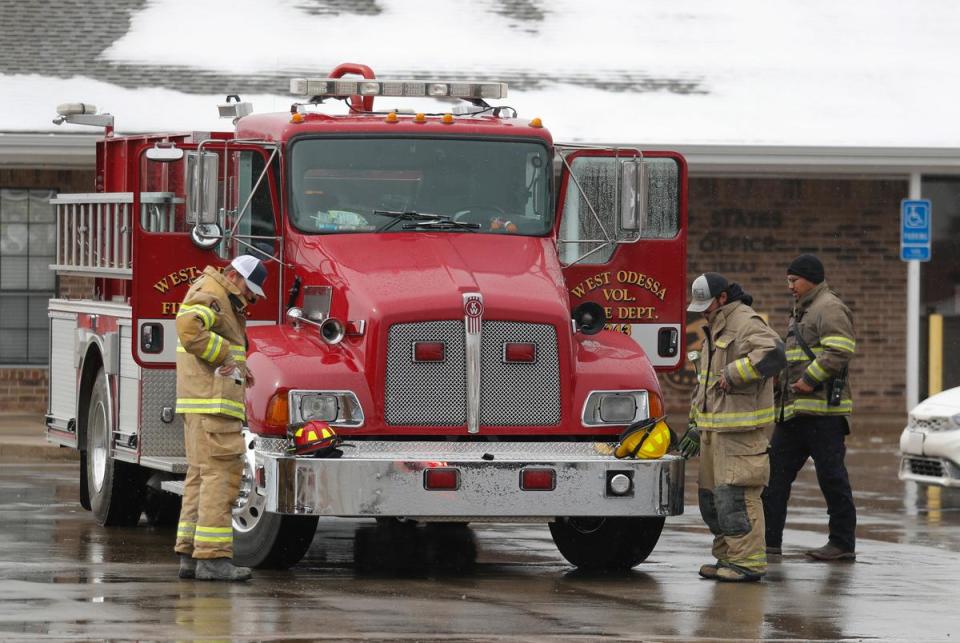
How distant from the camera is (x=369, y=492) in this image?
1042cm

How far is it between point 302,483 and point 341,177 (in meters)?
2.09

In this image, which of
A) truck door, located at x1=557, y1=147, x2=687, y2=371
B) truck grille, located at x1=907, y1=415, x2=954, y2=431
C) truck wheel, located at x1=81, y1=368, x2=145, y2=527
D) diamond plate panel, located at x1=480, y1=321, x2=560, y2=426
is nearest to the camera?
diamond plate panel, located at x1=480, y1=321, x2=560, y2=426

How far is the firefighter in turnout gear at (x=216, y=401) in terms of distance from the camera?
1052 cm

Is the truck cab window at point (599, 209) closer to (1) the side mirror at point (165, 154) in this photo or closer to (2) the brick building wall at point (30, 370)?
(1) the side mirror at point (165, 154)

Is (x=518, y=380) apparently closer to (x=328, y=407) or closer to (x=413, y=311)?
(x=413, y=311)

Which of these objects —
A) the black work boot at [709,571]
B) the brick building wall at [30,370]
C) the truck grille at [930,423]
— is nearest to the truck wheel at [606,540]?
the black work boot at [709,571]

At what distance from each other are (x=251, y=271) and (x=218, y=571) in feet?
5.18

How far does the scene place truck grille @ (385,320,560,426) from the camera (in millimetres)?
10773

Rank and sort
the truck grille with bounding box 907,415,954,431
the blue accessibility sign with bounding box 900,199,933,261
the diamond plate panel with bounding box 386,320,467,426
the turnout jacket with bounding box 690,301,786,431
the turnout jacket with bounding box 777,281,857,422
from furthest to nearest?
1. the blue accessibility sign with bounding box 900,199,933,261
2. the truck grille with bounding box 907,415,954,431
3. the turnout jacket with bounding box 777,281,857,422
4. the turnout jacket with bounding box 690,301,786,431
5. the diamond plate panel with bounding box 386,320,467,426

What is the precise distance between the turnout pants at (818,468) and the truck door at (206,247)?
332 centimetres

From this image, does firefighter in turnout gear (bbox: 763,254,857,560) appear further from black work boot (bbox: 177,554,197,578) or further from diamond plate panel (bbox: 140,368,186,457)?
black work boot (bbox: 177,554,197,578)

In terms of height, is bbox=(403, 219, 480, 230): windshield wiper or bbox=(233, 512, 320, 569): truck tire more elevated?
bbox=(403, 219, 480, 230): windshield wiper

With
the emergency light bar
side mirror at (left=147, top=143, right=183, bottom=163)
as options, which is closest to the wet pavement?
side mirror at (left=147, top=143, right=183, bottom=163)

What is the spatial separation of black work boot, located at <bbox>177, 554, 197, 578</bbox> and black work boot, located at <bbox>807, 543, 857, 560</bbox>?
396 cm
